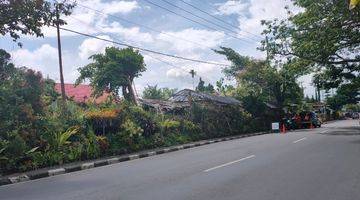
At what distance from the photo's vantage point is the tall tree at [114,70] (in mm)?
42094

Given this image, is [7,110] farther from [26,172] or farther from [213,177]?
[213,177]

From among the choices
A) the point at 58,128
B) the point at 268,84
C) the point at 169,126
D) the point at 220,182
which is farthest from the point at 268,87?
the point at 220,182

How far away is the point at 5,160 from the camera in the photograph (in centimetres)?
1409

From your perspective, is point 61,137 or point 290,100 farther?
point 290,100

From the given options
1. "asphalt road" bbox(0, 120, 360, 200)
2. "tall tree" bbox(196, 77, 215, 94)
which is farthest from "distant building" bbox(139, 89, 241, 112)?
"tall tree" bbox(196, 77, 215, 94)

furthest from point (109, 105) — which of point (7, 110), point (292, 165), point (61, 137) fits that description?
point (292, 165)

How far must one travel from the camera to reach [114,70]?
138 feet

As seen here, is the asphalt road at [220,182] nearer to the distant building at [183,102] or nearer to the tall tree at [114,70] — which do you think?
the distant building at [183,102]

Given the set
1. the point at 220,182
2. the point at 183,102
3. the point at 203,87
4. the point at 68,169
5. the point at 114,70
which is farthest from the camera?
the point at 203,87

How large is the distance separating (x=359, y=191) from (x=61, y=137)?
451 inches

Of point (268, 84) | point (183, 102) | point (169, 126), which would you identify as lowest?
point (169, 126)

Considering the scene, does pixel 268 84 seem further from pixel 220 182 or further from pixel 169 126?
pixel 220 182

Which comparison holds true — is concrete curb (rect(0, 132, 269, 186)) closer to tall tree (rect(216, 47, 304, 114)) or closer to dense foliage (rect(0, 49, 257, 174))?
dense foliage (rect(0, 49, 257, 174))

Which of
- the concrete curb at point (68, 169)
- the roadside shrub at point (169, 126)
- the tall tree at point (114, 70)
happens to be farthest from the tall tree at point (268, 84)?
the concrete curb at point (68, 169)
